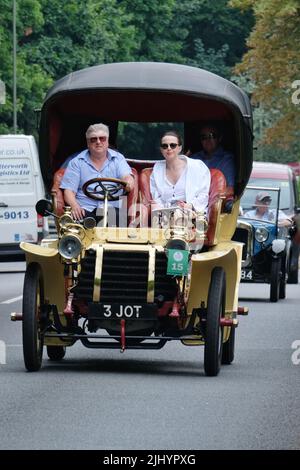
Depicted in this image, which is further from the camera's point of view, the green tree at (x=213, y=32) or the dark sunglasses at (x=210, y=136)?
the green tree at (x=213, y=32)

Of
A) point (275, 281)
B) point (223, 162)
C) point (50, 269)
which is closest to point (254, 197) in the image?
point (275, 281)

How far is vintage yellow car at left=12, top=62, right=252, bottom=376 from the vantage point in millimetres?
13359

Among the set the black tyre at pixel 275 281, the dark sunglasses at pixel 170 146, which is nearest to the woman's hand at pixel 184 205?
the dark sunglasses at pixel 170 146

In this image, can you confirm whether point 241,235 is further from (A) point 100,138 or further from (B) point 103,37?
(B) point 103,37

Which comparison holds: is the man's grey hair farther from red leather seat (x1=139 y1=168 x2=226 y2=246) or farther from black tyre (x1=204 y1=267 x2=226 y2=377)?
black tyre (x1=204 y1=267 x2=226 y2=377)

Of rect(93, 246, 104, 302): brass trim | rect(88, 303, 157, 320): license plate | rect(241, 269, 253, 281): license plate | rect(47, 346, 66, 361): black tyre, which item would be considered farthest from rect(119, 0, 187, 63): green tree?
rect(88, 303, 157, 320): license plate

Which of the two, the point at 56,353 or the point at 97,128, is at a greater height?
the point at 97,128

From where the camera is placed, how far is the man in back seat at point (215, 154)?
1483cm

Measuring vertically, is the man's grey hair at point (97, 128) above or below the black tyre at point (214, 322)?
above

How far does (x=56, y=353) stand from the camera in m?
14.7

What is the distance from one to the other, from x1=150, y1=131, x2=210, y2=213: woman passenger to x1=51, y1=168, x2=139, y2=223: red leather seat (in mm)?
144

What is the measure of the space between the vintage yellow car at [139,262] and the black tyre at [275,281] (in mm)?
9049

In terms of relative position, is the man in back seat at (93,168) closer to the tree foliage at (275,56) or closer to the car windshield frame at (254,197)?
the car windshield frame at (254,197)

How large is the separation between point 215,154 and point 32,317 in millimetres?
2644
